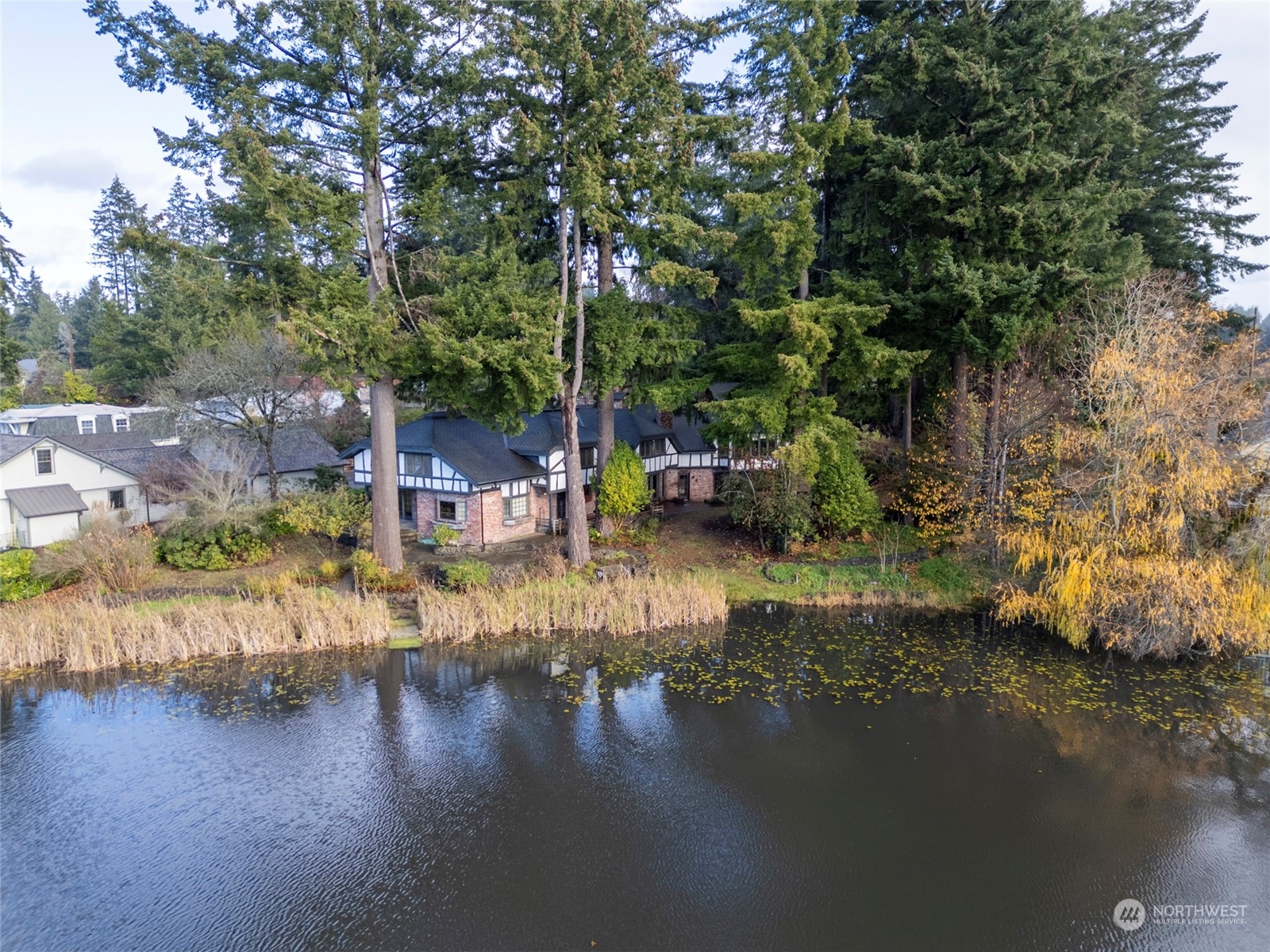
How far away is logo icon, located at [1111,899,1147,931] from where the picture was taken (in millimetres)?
7414

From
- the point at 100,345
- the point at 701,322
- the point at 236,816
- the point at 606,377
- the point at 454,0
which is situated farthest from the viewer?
the point at 100,345

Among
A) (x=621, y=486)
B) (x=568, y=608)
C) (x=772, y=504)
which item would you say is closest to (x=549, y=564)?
(x=568, y=608)

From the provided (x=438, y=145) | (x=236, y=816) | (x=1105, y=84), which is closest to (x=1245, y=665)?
(x=1105, y=84)

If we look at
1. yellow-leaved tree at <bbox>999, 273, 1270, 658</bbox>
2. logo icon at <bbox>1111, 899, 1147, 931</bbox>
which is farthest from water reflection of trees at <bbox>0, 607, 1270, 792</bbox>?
logo icon at <bbox>1111, 899, 1147, 931</bbox>

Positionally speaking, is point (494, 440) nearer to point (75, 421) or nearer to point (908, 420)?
point (908, 420)

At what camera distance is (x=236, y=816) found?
9070mm

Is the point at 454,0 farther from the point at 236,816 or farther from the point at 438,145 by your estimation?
the point at 236,816

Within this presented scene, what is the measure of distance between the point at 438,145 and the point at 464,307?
3995 mm

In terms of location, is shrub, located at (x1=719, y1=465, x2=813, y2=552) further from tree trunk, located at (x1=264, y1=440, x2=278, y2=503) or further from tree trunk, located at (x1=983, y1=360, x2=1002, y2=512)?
tree trunk, located at (x1=264, y1=440, x2=278, y2=503)

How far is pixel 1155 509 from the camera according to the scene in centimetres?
1343

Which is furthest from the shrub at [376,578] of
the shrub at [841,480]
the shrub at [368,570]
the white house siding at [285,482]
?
the shrub at [841,480]

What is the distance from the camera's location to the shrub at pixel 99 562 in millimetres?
16609

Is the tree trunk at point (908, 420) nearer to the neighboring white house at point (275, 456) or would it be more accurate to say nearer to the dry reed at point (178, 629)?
the dry reed at point (178, 629)

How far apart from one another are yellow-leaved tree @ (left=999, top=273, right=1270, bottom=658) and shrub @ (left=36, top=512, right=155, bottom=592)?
19884 millimetres
